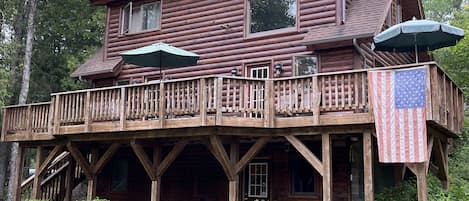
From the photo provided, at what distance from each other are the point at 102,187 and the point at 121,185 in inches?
31.4

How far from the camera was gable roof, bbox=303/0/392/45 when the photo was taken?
11328mm

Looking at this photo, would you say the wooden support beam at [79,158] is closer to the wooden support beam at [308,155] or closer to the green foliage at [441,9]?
the wooden support beam at [308,155]

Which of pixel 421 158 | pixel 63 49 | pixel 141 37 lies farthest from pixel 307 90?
pixel 63 49

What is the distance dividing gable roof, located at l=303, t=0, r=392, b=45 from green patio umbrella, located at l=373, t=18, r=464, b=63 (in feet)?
1.92

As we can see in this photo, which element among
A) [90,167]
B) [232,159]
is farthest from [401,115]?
[90,167]

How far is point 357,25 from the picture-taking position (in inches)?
462

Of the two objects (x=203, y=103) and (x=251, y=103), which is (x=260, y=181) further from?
(x=203, y=103)

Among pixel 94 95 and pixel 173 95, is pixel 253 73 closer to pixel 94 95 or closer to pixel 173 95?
pixel 173 95

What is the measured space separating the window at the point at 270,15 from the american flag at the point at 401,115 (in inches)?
168

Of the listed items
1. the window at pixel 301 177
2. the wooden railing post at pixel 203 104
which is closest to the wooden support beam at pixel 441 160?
the window at pixel 301 177

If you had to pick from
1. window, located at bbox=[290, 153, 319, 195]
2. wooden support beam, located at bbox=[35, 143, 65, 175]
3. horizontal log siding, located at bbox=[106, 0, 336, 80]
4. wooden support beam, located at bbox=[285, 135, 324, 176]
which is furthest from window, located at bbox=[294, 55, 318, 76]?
wooden support beam, located at bbox=[35, 143, 65, 175]

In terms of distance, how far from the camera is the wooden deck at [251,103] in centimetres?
973

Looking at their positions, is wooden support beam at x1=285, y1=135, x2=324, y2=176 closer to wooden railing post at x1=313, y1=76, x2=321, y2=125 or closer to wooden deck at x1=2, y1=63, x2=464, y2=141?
wooden deck at x1=2, y1=63, x2=464, y2=141

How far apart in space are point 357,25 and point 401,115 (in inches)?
130
